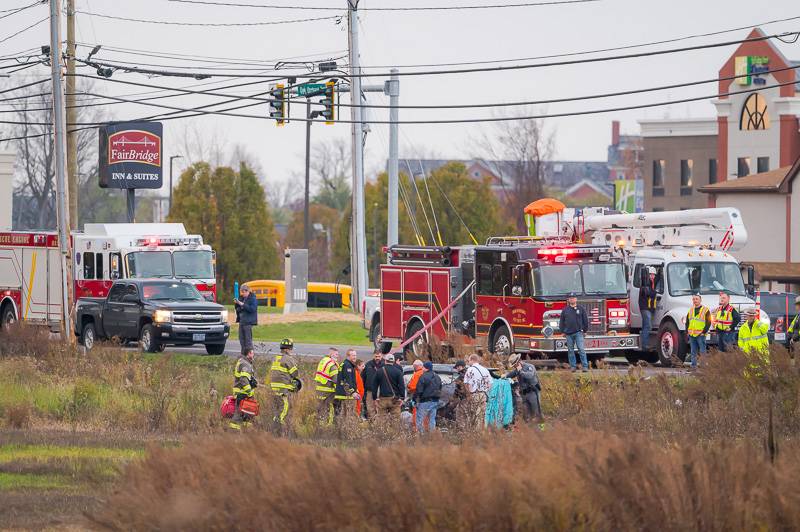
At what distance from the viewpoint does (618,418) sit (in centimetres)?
1877

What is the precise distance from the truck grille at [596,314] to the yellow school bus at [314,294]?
37868 millimetres

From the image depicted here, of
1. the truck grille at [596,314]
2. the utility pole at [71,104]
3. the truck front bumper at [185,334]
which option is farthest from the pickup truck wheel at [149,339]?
the truck grille at [596,314]

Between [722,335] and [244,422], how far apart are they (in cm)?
1123

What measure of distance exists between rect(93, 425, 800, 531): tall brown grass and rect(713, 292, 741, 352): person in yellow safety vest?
1729 centimetres

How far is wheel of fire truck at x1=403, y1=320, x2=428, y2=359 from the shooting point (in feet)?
92.7

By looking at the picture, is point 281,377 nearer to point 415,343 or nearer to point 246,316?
point 246,316

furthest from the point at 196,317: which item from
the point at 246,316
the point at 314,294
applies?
the point at 314,294

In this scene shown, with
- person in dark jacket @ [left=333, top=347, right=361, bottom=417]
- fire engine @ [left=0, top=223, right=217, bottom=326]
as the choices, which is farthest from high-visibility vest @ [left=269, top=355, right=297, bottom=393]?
fire engine @ [left=0, top=223, right=217, bottom=326]

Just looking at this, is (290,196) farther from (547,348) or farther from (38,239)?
(547,348)

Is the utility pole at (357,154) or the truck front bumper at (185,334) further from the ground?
the utility pole at (357,154)

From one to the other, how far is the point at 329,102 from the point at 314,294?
3401cm

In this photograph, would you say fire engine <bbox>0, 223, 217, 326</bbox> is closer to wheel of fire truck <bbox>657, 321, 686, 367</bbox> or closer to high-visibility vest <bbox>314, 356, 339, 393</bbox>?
wheel of fire truck <bbox>657, 321, 686, 367</bbox>

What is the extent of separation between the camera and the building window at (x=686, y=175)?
273ft

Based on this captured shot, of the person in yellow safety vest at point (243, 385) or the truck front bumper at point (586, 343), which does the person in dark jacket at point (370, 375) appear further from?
the truck front bumper at point (586, 343)
